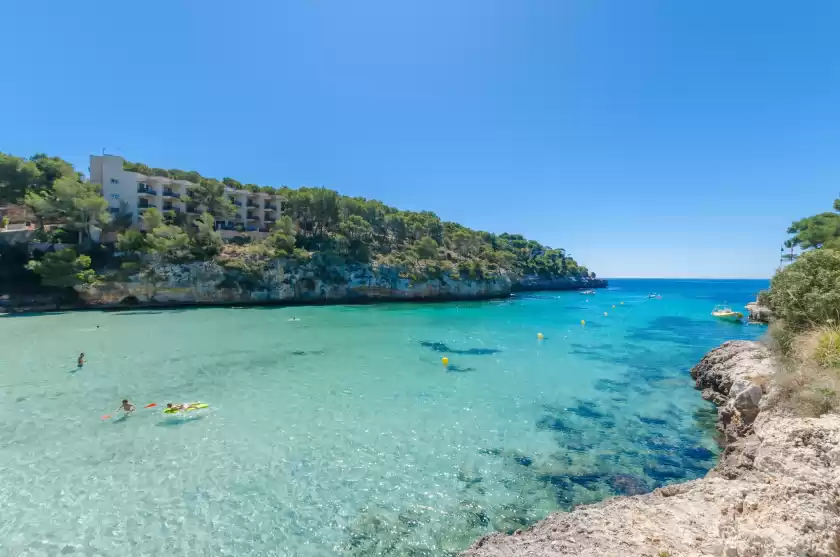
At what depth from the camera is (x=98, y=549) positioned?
5258mm

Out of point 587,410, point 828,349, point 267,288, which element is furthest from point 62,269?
point 828,349

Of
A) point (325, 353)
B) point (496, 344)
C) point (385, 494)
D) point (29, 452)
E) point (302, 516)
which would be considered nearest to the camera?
point (302, 516)

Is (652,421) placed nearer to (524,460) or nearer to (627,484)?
(627,484)

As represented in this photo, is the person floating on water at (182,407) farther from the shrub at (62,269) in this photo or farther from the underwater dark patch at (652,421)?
the shrub at (62,269)

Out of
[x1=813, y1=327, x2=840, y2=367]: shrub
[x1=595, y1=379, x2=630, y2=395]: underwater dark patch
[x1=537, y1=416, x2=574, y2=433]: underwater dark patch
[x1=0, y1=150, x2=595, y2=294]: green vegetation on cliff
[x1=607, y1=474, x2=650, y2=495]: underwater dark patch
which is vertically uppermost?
[x1=0, y1=150, x2=595, y2=294]: green vegetation on cliff

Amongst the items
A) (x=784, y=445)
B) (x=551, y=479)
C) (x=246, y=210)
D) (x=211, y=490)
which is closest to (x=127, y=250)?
(x=246, y=210)

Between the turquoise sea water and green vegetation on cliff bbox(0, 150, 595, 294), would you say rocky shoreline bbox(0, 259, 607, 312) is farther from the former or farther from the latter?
the turquoise sea water

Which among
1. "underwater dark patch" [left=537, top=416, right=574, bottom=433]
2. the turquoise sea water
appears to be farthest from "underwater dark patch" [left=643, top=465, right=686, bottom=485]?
"underwater dark patch" [left=537, top=416, right=574, bottom=433]

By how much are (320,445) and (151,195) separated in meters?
55.1

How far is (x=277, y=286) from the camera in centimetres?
4600

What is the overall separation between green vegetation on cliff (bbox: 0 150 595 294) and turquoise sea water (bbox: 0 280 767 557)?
24901 millimetres

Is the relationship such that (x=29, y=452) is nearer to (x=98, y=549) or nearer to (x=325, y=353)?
(x=98, y=549)

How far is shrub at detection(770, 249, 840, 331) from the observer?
328 inches

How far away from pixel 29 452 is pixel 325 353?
11681 millimetres
